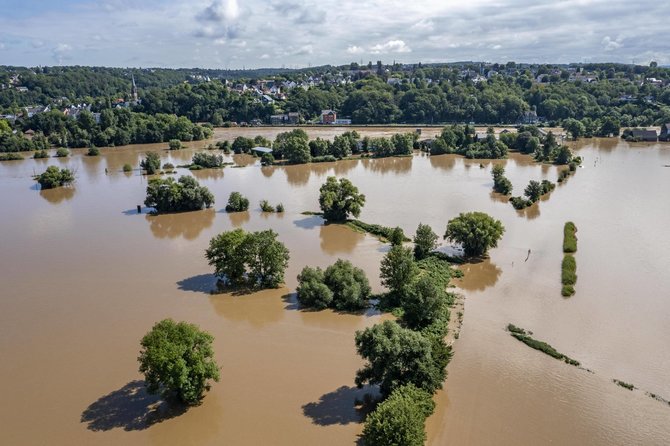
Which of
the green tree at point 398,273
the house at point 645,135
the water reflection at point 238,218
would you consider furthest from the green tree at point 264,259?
the house at point 645,135

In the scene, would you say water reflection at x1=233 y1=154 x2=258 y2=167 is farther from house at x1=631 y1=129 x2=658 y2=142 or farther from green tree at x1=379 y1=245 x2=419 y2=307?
house at x1=631 y1=129 x2=658 y2=142

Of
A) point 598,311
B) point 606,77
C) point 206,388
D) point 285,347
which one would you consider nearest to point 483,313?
point 598,311

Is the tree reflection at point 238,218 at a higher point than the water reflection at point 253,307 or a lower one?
higher

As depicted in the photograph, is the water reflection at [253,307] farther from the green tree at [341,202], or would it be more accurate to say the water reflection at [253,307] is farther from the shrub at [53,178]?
the shrub at [53,178]

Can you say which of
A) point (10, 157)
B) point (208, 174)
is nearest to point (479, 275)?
point (208, 174)

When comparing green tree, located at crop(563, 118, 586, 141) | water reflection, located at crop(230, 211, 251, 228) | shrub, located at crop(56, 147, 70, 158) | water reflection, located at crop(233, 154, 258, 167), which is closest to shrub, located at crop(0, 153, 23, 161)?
shrub, located at crop(56, 147, 70, 158)
